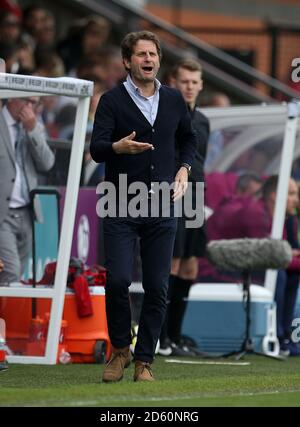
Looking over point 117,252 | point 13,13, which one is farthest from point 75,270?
point 13,13

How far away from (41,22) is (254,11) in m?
9.35

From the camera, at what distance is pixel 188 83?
11305mm

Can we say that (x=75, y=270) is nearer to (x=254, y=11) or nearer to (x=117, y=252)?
(x=117, y=252)

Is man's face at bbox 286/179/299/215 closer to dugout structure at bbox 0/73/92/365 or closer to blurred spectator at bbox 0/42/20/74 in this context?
dugout structure at bbox 0/73/92/365

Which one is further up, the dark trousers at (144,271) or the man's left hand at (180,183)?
the man's left hand at (180,183)

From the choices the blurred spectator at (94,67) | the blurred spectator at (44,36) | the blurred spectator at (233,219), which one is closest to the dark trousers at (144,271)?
the blurred spectator at (233,219)

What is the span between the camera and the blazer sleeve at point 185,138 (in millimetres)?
8834

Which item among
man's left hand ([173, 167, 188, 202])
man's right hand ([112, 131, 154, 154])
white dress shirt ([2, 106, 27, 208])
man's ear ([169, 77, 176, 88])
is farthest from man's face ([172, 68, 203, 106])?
man's right hand ([112, 131, 154, 154])

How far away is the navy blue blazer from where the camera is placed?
28.1ft

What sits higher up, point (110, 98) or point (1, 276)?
point (110, 98)

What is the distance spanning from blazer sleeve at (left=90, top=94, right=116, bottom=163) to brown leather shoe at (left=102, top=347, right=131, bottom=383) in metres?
1.21

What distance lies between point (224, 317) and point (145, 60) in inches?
162

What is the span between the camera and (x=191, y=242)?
11523mm

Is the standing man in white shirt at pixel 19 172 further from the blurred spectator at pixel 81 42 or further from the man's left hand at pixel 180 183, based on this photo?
the blurred spectator at pixel 81 42
